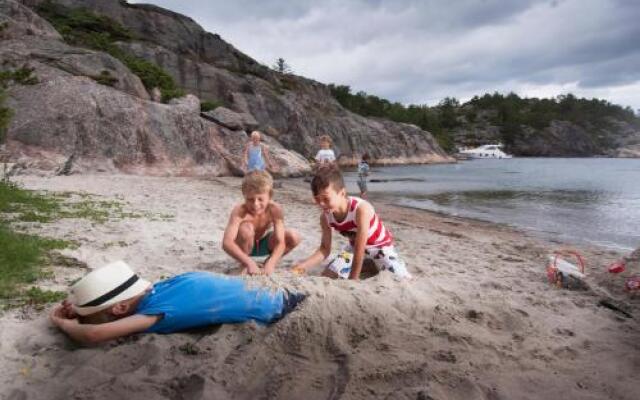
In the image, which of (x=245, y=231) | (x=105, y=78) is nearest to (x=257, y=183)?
(x=245, y=231)

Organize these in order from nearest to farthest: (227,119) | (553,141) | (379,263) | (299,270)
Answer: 1. (299,270)
2. (379,263)
3. (227,119)
4. (553,141)

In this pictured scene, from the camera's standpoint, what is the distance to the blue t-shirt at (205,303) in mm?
3424

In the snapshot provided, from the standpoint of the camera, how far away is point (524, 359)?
3242 mm

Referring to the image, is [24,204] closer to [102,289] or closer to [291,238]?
[291,238]

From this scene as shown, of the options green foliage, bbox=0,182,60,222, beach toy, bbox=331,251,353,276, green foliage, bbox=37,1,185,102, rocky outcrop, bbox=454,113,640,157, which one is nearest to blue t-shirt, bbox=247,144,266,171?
green foliage, bbox=0,182,60,222

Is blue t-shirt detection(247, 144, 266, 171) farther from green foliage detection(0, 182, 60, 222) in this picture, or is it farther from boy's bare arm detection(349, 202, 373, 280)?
boy's bare arm detection(349, 202, 373, 280)

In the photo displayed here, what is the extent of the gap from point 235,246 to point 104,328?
165 cm

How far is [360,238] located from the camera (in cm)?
445

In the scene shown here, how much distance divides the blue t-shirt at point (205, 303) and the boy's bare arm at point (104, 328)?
0.20 feet

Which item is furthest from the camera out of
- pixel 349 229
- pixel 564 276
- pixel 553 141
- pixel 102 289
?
pixel 553 141

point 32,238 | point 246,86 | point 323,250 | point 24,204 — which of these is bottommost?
point 323,250

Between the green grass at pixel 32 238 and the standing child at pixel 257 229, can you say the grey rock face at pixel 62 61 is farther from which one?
the standing child at pixel 257 229

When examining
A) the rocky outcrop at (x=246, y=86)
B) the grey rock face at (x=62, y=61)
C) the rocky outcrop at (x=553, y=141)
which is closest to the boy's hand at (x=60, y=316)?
the grey rock face at (x=62, y=61)

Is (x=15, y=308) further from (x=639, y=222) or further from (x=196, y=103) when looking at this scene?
(x=196, y=103)
